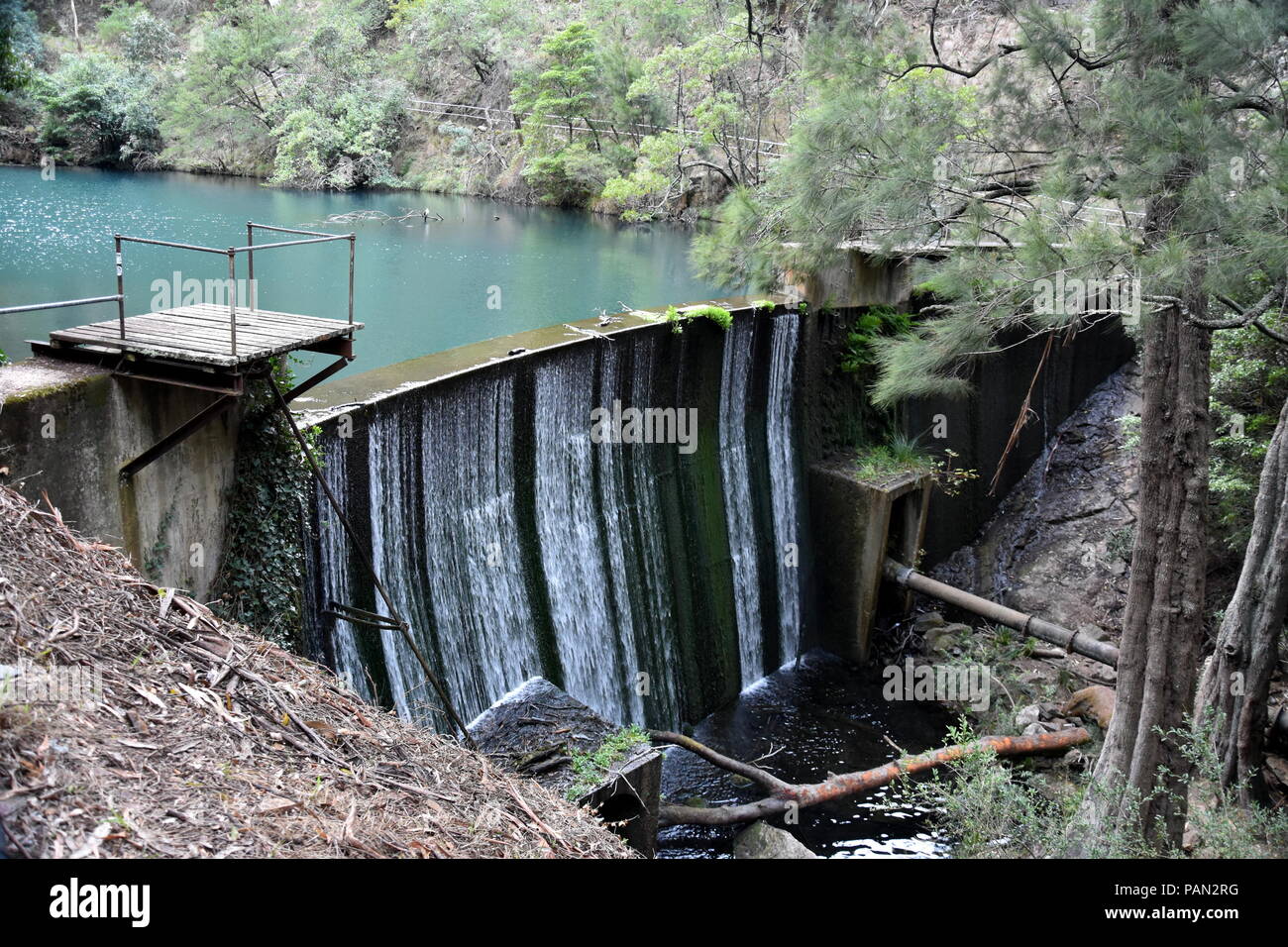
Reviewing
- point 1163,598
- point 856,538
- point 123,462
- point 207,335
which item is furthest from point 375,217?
point 1163,598

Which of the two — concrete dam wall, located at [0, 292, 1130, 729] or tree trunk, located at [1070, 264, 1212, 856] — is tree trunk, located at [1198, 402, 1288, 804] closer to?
tree trunk, located at [1070, 264, 1212, 856]

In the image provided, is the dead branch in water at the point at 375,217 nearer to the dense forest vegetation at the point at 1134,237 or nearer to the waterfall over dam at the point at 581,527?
the dense forest vegetation at the point at 1134,237

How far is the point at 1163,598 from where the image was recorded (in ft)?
22.7

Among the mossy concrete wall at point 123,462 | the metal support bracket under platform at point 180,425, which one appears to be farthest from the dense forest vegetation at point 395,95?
the metal support bracket under platform at point 180,425

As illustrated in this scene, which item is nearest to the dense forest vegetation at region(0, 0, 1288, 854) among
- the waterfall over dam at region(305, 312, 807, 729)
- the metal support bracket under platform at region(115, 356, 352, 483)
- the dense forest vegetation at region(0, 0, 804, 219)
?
the waterfall over dam at region(305, 312, 807, 729)

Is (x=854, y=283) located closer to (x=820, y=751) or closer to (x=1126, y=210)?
(x=820, y=751)

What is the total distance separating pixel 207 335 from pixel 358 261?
1526 cm

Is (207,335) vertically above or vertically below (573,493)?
above

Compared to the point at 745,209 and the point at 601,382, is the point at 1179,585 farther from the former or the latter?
the point at 745,209

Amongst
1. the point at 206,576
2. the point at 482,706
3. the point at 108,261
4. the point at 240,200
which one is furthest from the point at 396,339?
the point at 240,200

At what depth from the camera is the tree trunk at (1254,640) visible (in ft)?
25.7

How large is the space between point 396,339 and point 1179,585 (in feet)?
37.6

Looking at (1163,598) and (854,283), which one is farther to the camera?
(854,283)
